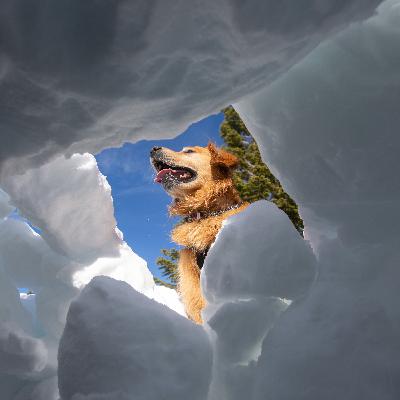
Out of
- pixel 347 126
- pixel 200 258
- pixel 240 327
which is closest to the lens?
pixel 347 126

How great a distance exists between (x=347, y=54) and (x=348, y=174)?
37 cm

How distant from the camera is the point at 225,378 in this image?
1348 millimetres

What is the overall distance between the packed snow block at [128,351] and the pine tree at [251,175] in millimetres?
4115

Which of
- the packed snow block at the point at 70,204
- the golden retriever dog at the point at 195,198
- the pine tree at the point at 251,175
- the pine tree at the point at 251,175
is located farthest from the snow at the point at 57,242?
the pine tree at the point at 251,175

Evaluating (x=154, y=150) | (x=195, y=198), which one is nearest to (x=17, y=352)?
(x=195, y=198)

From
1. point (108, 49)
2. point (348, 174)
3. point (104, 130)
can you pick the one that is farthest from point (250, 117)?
point (108, 49)

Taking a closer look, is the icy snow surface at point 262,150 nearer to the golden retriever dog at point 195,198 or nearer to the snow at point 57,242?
the snow at point 57,242

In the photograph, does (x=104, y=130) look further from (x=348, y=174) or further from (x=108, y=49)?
(x=348, y=174)

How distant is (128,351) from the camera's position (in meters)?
1.13

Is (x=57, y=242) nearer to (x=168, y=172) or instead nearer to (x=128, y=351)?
(x=168, y=172)

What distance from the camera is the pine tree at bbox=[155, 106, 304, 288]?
6.14m

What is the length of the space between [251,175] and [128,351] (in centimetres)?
586

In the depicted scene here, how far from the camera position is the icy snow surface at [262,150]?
0.85m

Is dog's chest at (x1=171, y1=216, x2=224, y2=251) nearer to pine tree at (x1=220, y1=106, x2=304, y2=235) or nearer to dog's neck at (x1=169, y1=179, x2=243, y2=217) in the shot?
dog's neck at (x1=169, y1=179, x2=243, y2=217)
